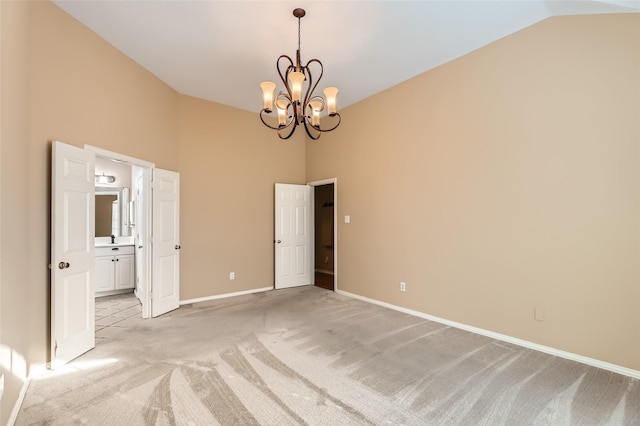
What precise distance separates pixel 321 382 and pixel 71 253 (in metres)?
2.58

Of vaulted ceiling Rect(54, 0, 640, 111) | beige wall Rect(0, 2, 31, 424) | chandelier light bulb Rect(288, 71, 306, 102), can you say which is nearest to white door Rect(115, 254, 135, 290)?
beige wall Rect(0, 2, 31, 424)

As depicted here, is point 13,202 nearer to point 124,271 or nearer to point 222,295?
point 222,295

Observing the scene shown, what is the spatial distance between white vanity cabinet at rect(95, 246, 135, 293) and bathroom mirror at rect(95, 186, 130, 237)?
58 centimetres

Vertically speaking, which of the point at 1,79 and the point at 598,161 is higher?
the point at 1,79

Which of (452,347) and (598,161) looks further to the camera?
(452,347)

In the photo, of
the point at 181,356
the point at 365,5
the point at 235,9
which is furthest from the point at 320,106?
the point at 181,356

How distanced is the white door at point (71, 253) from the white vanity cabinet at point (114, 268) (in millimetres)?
2413

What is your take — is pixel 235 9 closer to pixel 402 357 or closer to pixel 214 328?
pixel 214 328

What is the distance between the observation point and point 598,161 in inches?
104

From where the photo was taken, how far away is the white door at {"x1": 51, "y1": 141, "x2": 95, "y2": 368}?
2.60m

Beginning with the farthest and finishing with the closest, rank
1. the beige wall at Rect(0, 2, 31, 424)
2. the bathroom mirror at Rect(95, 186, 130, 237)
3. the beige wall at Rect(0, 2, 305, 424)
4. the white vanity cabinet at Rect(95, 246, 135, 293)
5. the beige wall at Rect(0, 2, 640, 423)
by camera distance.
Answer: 1. the bathroom mirror at Rect(95, 186, 130, 237)
2. the white vanity cabinet at Rect(95, 246, 135, 293)
3. the beige wall at Rect(0, 2, 640, 423)
4. the beige wall at Rect(0, 2, 305, 424)
5. the beige wall at Rect(0, 2, 31, 424)

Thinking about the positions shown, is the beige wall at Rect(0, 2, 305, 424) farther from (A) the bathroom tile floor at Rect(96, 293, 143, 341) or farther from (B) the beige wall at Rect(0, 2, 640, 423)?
(A) the bathroom tile floor at Rect(96, 293, 143, 341)

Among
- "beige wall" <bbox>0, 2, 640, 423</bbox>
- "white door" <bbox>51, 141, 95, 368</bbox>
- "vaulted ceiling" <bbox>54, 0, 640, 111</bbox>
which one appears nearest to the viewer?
"beige wall" <bbox>0, 2, 640, 423</bbox>

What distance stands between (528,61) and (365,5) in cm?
181
